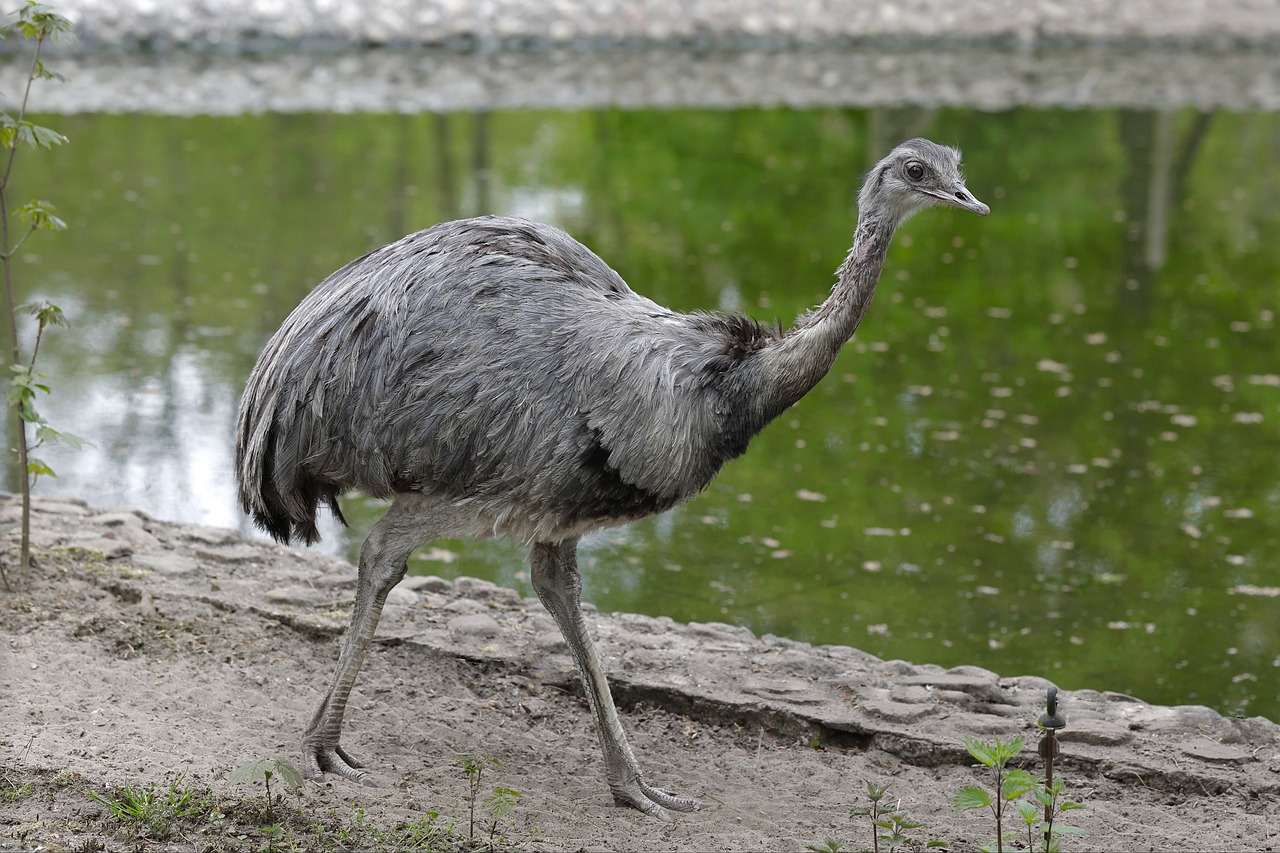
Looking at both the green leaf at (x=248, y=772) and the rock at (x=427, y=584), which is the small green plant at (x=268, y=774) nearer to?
the green leaf at (x=248, y=772)

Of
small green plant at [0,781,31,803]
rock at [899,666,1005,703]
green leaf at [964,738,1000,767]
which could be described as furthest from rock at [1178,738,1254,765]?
small green plant at [0,781,31,803]

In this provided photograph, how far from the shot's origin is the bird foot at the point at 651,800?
178 inches

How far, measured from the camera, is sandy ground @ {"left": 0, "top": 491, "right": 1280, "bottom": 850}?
431 cm

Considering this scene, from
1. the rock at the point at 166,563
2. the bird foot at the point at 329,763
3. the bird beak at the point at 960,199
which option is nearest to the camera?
the bird beak at the point at 960,199

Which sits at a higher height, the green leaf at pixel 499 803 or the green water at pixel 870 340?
the green water at pixel 870 340

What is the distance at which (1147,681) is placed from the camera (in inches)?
240

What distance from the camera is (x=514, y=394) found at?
4.19 metres

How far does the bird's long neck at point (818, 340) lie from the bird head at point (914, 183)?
48 millimetres

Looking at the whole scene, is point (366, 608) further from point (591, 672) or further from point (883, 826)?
point (883, 826)

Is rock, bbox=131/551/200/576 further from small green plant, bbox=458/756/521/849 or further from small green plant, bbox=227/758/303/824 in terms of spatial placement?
small green plant, bbox=227/758/303/824

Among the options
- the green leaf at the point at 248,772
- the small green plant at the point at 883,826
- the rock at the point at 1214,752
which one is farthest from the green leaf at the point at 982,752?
the green leaf at the point at 248,772

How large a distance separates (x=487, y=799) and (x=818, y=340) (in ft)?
5.30

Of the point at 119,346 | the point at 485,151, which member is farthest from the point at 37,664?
the point at 485,151

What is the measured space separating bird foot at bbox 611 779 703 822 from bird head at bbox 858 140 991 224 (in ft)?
6.08
